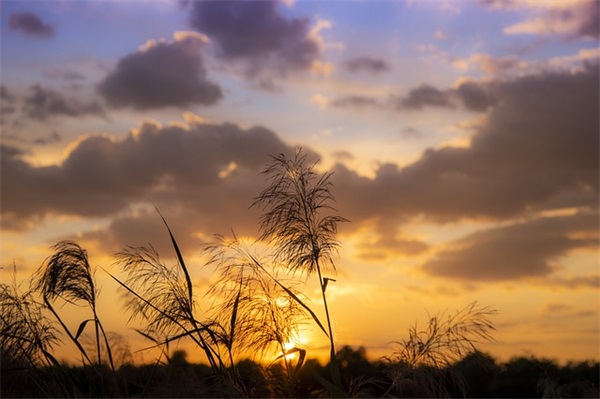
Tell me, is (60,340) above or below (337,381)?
above

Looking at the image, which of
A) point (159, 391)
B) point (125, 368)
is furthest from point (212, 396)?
point (159, 391)

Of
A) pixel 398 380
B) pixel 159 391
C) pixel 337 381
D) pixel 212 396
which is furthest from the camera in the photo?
pixel 159 391

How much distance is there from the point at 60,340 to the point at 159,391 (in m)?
5.62

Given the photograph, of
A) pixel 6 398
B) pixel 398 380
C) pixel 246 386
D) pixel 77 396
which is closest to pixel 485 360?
pixel 398 380

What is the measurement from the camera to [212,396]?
326 inches

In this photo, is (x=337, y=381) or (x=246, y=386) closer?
(x=337, y=381)

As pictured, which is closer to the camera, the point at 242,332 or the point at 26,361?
the point at 242,332

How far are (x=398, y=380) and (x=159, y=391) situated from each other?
267 inches

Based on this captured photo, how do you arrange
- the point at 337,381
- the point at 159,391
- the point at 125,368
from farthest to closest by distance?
the point at 159,391 < the point at 125,368 < the point at 337,381

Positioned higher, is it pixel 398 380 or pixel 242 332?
pixel 242 332

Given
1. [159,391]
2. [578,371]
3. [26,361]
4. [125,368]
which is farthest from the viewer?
[578,371]

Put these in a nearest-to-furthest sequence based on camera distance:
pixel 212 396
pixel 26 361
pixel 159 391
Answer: pixel 26 361 < pixel 212 396 < pixel 159 391

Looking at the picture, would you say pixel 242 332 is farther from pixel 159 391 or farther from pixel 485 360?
pixel 159 391

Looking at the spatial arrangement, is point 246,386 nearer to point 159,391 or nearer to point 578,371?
point 159,391
